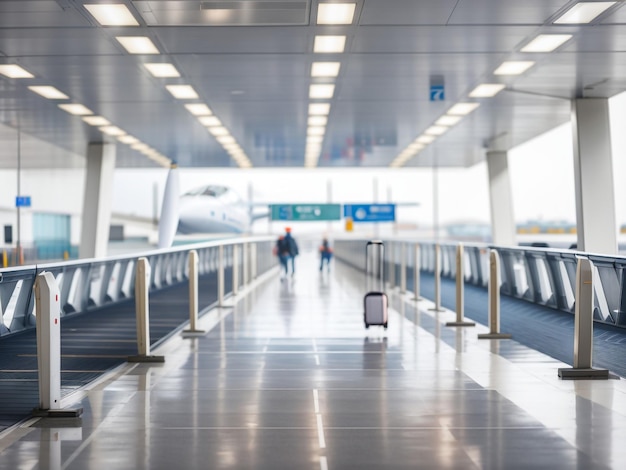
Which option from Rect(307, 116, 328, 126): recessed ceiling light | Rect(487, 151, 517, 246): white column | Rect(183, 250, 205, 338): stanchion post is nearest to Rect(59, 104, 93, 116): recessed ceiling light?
Rect(307, 116, 328, 126): recessed ceiling light

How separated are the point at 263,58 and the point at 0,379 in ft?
20.3

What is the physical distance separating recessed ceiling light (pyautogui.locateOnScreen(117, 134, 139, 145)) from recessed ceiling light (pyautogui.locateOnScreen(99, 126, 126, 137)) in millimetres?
411

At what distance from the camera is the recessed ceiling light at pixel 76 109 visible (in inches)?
653

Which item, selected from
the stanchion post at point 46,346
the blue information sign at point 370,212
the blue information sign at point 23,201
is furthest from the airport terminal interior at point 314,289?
the blue information sign at point 370,212

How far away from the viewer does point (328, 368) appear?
8578mm

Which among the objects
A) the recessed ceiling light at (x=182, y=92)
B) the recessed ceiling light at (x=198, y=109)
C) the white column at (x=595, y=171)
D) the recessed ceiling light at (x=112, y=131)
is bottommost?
the white column at (x=595, y=171)

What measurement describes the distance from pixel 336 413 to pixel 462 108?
1204 cm

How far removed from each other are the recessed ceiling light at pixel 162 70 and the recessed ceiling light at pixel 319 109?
12.3 feet

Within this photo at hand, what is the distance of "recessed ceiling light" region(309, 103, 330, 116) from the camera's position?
16.4m

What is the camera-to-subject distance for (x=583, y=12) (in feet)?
32.1

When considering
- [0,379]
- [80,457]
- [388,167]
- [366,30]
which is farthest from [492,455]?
[388,167]

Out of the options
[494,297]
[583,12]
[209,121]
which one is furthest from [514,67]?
[209,121]

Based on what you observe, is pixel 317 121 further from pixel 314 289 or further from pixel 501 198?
pixel 501 198

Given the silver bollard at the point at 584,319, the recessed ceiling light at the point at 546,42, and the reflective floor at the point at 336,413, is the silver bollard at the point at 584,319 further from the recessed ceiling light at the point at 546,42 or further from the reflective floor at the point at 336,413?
the recessed ceiling light at the point at 546,42
